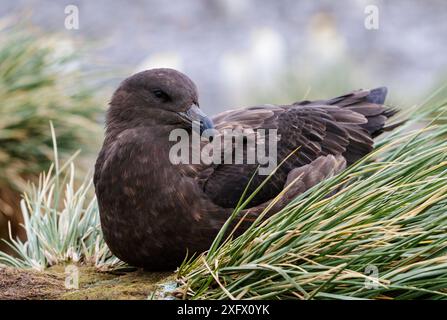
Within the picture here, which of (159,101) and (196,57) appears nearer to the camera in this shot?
(159,101)

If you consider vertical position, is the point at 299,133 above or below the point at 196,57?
below

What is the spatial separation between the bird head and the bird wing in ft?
1.12

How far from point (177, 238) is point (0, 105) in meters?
3.06

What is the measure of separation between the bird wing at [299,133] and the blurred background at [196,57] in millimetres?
390

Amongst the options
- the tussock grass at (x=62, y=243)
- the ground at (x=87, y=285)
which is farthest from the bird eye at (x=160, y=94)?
the ground at (x=87, y=285)

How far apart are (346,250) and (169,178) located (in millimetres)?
1382

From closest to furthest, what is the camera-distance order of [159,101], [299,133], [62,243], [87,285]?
[87,285], [159,101], [62,243], [299,133]

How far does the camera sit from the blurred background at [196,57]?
767cm

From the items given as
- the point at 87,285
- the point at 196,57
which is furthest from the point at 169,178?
the point at 196,57

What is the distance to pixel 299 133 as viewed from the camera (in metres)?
5.66

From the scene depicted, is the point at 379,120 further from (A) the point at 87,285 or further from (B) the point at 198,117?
(A) the point at 87,285

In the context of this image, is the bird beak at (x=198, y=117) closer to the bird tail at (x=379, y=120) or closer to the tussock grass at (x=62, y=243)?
the tussock grass at (x=62, y=243)
